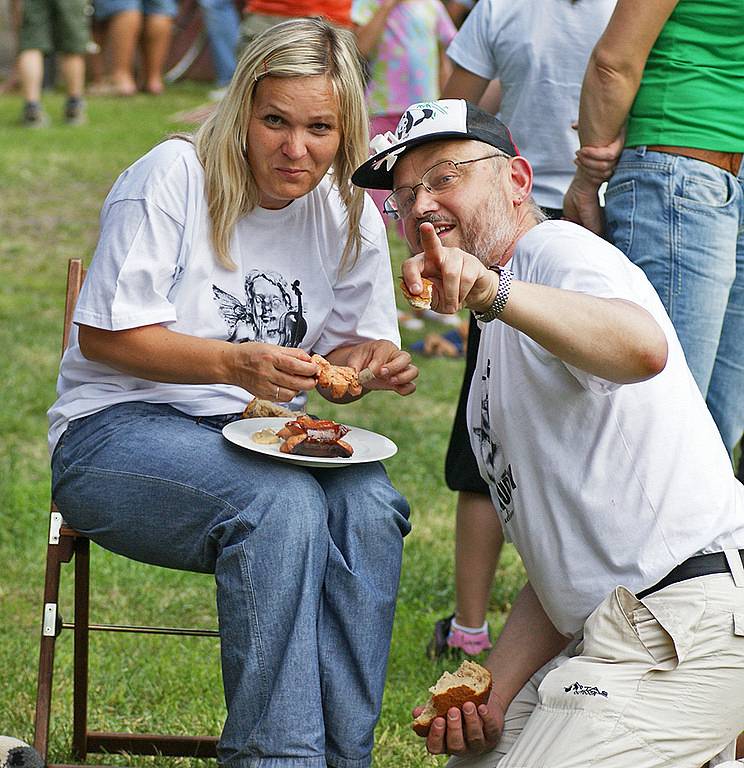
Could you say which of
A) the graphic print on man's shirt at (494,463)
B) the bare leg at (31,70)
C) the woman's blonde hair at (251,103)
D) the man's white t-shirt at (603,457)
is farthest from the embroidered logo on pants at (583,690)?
the bare leg at (31,70)

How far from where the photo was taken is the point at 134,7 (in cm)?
1359

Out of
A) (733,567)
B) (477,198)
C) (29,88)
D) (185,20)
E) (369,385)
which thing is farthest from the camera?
(185,20)

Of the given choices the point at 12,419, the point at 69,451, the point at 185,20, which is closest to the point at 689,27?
the point at 69,451

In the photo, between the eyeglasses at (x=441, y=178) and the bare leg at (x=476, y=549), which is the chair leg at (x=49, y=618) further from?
the bare leg at (x=476, y=549)

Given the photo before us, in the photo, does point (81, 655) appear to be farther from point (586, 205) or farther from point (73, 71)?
point (73, 71)

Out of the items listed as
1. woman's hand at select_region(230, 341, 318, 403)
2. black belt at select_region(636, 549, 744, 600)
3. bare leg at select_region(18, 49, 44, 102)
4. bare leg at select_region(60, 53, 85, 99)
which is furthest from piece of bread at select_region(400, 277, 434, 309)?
bare leg at select_region(60, 53, 85, 99)

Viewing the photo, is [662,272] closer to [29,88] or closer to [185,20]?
[29,88]

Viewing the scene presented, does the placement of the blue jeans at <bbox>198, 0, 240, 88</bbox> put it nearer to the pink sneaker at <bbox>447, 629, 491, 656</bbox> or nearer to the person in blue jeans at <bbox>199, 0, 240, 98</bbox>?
the person in blue jeans at <bbox>199, 0, 240, 98</bbox>

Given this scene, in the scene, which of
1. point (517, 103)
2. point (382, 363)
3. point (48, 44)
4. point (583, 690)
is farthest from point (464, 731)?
point (48, 44)

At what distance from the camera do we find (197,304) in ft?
9.70

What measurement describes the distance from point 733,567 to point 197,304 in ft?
4.30

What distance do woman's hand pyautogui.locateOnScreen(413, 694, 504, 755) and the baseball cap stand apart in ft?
3.74

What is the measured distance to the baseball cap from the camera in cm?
262

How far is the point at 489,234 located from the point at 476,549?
1410 mm
